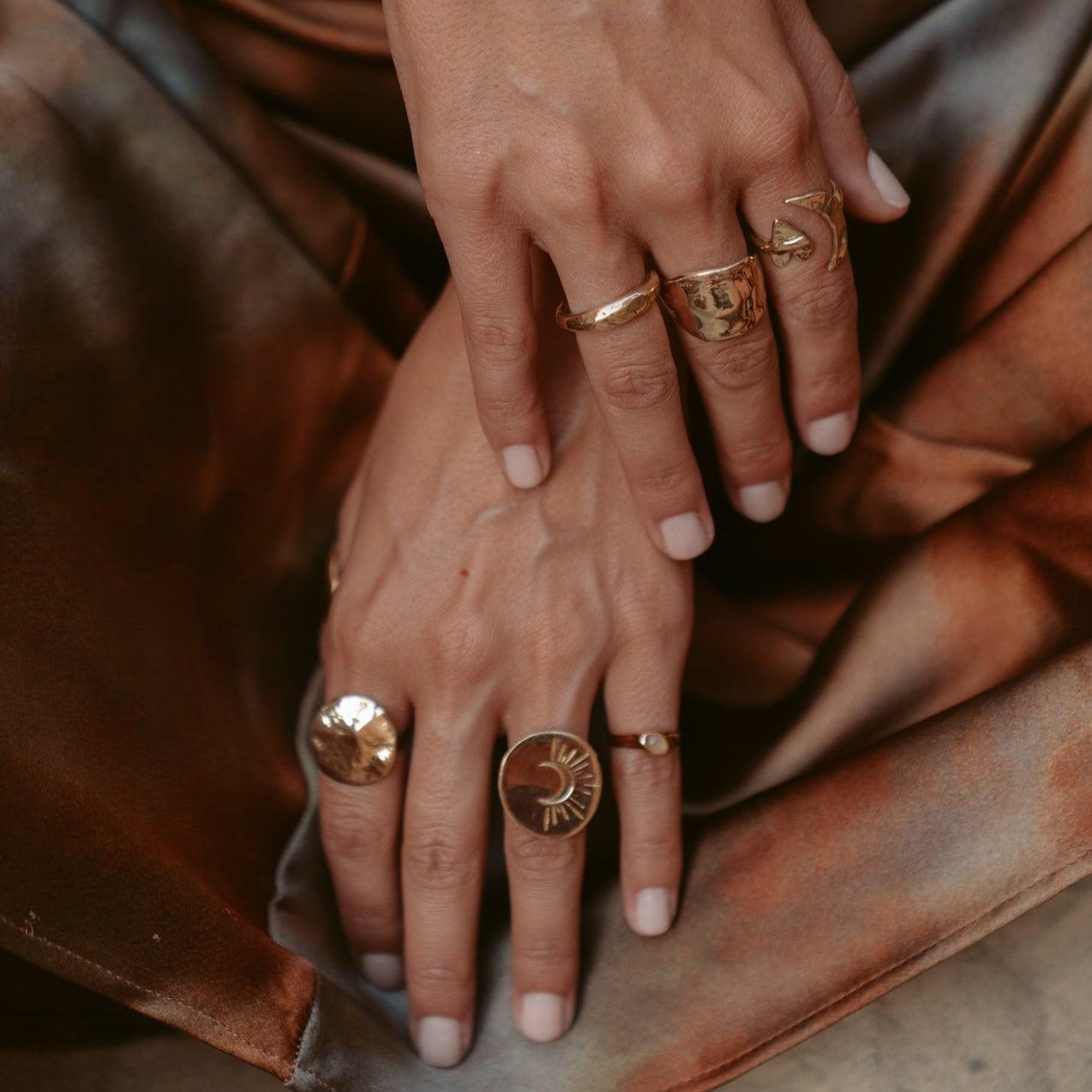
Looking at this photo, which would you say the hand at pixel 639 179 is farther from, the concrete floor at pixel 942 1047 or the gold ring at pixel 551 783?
the concrete floor at pixel 942 1047

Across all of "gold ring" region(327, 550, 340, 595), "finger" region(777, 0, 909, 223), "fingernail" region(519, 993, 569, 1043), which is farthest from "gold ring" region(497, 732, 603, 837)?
"finger" region(777, 0, 909, 223)

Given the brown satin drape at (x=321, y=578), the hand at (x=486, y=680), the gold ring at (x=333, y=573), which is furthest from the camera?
the gold ring at (x=333, y=573)

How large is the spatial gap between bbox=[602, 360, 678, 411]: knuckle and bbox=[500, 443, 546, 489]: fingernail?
0.08 m

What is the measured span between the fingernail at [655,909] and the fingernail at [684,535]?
0.24 meters

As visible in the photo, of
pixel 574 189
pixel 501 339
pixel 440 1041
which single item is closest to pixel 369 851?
pixel 440 1041

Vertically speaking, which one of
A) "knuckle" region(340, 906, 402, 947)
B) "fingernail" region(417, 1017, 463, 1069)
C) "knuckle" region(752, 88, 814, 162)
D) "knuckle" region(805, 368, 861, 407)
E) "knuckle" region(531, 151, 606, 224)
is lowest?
"knuckle" region(340, 906, 402, 947)

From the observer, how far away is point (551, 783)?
79 centimetres

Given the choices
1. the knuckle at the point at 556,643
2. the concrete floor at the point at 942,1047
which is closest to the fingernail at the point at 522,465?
the knuckle at the point at 556,643

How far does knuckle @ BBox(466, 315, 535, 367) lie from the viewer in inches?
30.8

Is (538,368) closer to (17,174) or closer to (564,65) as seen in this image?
(564,65)

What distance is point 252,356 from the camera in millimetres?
946

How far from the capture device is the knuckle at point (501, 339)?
0.78 metres

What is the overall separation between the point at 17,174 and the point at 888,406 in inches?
27.1

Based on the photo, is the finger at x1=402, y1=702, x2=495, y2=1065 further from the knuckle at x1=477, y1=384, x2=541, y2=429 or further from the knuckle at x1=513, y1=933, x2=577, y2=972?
the knuckle at x1=477, y1=384, x2=541, y2=429
